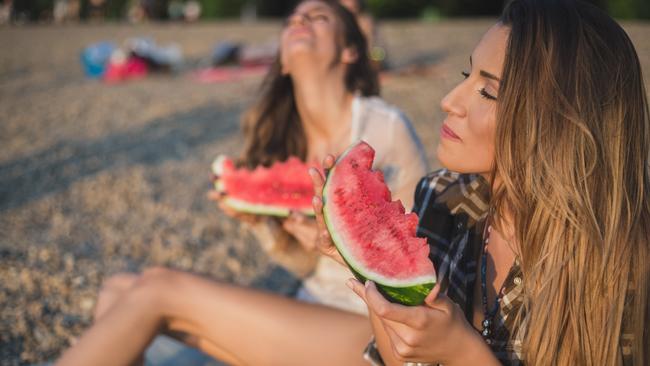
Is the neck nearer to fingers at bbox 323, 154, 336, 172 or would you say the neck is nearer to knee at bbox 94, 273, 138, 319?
knee at bbox 94, 273, 138, 319

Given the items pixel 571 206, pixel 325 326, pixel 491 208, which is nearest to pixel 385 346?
pixel 325 326

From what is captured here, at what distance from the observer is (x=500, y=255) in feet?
6.41

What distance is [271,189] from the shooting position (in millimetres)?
3178

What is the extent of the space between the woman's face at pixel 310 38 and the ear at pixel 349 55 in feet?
0.10

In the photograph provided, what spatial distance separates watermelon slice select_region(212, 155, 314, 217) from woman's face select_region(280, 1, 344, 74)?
0.58 m

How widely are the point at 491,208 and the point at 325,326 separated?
0.82 meters

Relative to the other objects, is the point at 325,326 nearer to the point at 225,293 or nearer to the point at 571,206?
the point at 225,293

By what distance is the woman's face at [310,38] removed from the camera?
10.3ft

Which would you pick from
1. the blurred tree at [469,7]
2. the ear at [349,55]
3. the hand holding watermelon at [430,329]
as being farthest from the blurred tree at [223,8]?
the hand holding watermelon at [430,329]

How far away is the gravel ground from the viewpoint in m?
4.14

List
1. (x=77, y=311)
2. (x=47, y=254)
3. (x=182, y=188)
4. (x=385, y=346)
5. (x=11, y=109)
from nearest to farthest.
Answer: (x=385, y=346)
(x=77, y=311)
(x=47, y=254)
(x=182, y=188)
(x=11, y=109)

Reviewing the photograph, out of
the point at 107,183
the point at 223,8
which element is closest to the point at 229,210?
the point at 107,183

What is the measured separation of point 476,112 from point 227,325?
1347 mm

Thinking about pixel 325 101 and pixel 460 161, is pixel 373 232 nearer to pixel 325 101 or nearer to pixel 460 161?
pixel 460 161
